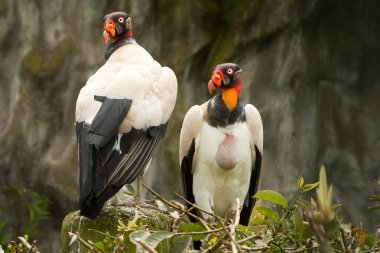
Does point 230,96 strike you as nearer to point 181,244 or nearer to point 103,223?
point 103,223

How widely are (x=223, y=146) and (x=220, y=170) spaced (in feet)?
0.38

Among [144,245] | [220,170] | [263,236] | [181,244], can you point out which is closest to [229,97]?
[220,170]

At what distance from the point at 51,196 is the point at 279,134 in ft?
4.69

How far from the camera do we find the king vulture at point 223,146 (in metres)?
3.04

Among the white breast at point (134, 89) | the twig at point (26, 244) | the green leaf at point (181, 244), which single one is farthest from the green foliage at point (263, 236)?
the white breast at point (134, 89)

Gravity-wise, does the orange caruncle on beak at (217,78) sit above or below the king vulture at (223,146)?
above

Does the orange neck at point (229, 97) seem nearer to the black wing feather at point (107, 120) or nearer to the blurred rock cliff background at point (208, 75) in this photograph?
the black wing feather at point (107, 120)

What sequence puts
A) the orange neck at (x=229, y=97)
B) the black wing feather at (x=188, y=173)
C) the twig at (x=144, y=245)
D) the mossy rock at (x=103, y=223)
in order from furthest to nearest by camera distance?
1. the black wing feather at (x=188, y=173)
2. the orange neck at (x=229, y=97)
3. the mossy rock at (x=103, y=223)
4. the twig at (x=144, y=245)

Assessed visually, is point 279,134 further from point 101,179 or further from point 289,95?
point 101,179

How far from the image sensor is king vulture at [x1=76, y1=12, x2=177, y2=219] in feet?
8.14

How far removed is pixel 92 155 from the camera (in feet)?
8.29

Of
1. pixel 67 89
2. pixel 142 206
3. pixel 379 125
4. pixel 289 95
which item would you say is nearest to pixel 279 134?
pixel 289 95

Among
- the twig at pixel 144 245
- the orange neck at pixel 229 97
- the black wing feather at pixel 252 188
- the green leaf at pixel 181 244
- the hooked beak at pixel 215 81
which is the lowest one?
the black wing feather at pixel 252 188

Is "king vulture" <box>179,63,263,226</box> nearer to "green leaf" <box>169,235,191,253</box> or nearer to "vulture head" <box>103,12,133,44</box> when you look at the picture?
"vulture head" <box>103,12,133,44</box>
